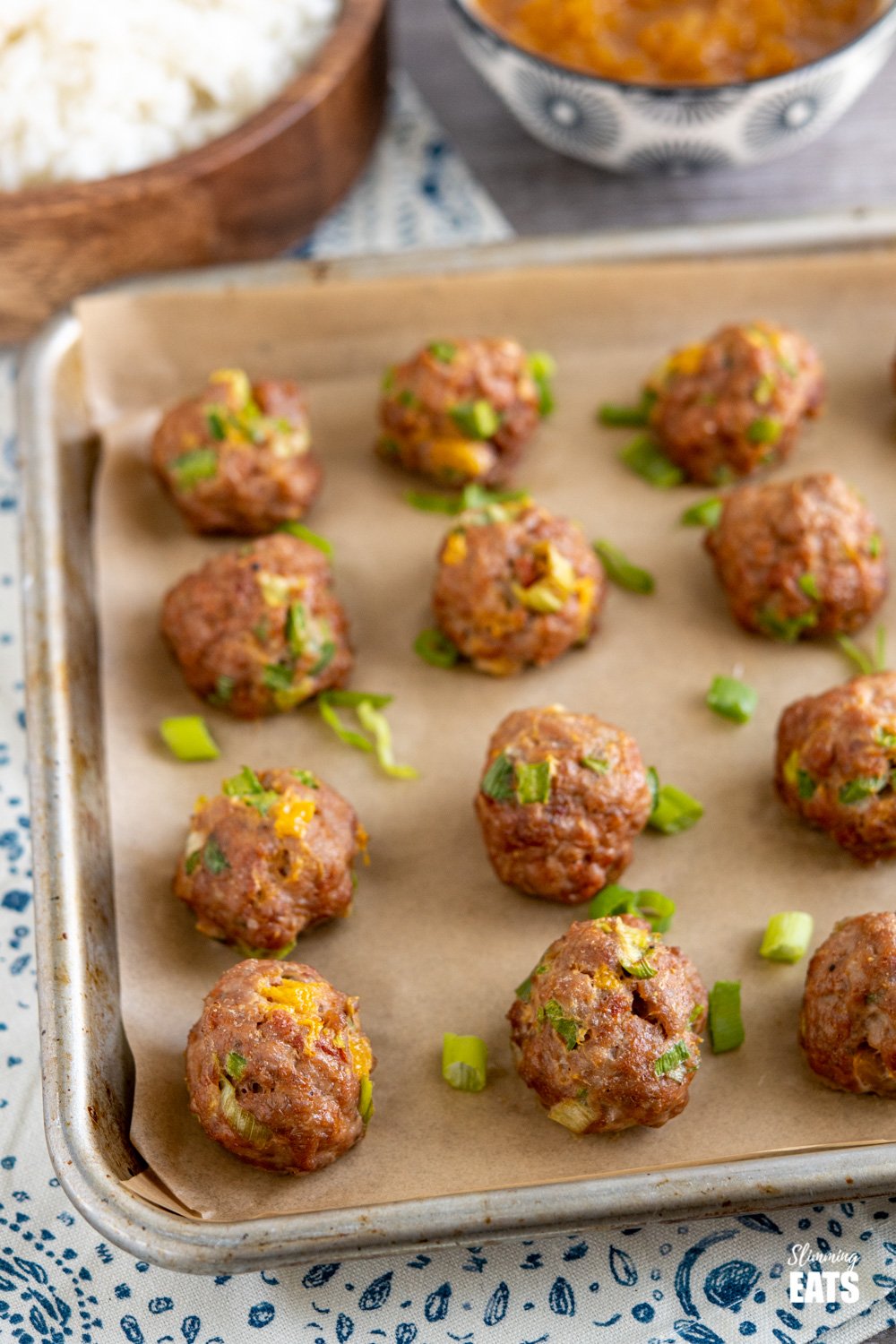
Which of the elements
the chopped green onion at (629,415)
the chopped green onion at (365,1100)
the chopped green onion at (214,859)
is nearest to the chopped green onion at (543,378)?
the chopped green onion at (629,415)

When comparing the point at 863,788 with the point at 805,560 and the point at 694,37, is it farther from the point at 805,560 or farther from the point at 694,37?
the point at 694,37

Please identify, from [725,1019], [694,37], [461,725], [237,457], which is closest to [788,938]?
[725,1019]

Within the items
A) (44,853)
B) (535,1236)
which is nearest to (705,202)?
(44,853)

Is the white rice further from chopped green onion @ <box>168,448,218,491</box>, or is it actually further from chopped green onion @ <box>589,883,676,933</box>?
chopped green onion @ <box>589,883,676,933</box>

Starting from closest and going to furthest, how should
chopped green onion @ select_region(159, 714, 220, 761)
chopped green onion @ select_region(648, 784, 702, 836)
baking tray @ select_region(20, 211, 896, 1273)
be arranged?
baking tray @ select_region(20, 211, 896, 1273)
chopped green onion @ select_region(648, 784, 702, 836)
chopped green onion @ select_region(159, 714, 220, 761)

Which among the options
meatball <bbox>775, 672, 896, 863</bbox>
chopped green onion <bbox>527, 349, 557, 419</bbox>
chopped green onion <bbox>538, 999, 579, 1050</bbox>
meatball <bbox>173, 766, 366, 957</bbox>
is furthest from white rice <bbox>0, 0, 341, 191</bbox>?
chopped green onion <bbox>538, 999, 579, 1050</bbox>
